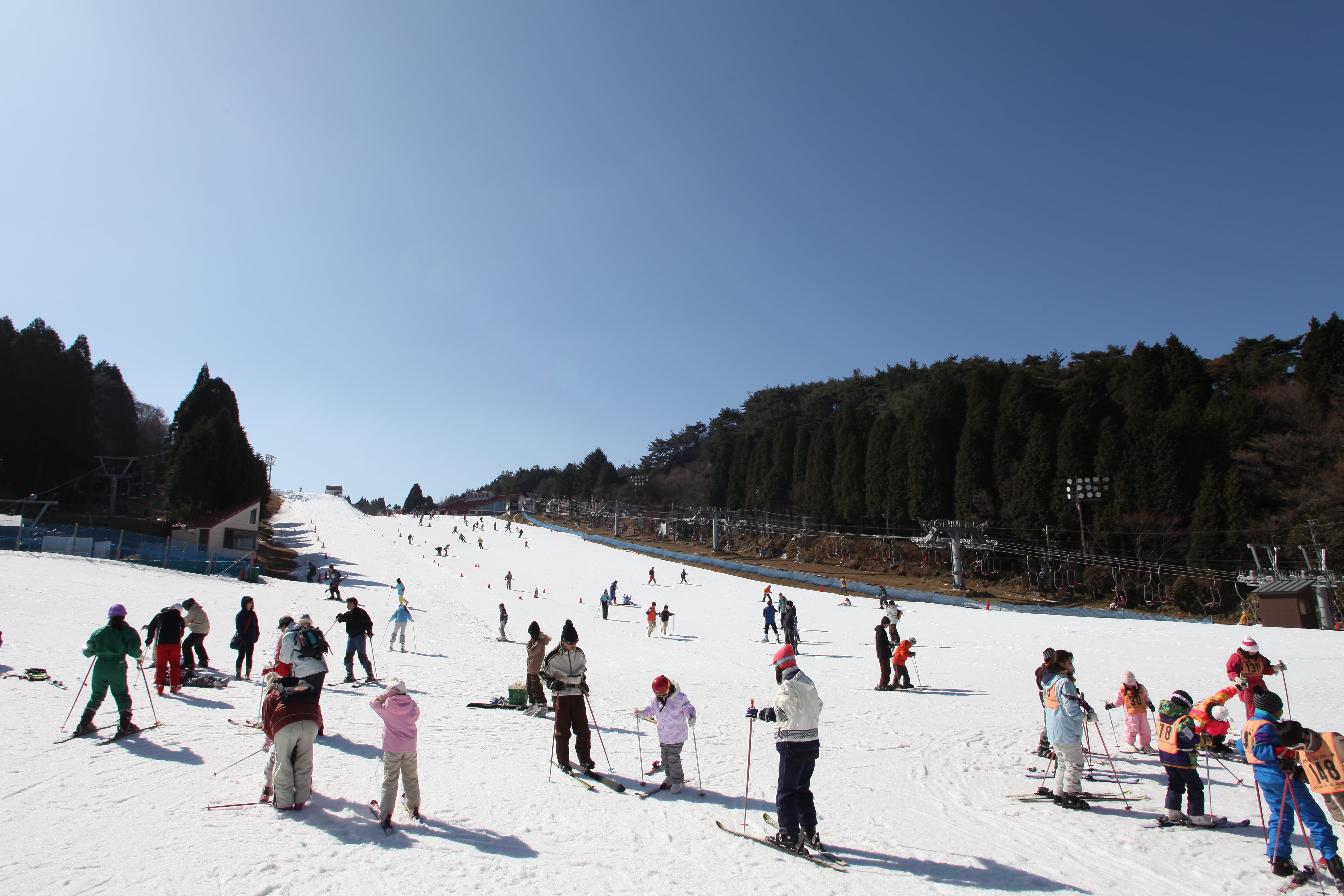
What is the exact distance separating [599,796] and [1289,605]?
29609 millimetres

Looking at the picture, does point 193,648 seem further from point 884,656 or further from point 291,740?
point 884,656

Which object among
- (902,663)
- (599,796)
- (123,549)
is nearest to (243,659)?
(599,796)

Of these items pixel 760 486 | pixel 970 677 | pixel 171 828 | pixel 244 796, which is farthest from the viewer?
pixel 760 486

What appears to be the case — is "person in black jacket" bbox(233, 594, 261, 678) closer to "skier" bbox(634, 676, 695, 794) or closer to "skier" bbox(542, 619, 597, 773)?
"skier" bbox(542, 619, 597, 773)

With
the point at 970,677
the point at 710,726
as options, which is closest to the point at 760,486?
the point at 970,677

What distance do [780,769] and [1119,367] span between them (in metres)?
49.9

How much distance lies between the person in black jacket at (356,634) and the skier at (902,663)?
10161mm

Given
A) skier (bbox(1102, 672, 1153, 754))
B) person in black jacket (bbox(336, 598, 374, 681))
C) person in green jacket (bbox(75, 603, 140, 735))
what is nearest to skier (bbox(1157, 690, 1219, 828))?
skier (bbox(1102, 672, 1153, 754))

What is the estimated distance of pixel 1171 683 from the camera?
13883 mm

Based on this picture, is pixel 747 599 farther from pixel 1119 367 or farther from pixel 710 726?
pixel 1119 367

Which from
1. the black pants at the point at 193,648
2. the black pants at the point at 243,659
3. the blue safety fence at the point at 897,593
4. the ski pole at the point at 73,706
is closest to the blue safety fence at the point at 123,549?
the black pants at the point at 243,659

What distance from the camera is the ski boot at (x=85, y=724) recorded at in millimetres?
7824

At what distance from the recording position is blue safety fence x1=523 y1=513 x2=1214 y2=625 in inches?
1212

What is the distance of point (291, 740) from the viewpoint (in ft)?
19.8
